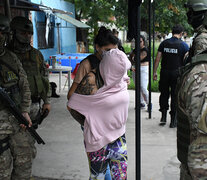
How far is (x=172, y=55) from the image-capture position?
5.98 metres

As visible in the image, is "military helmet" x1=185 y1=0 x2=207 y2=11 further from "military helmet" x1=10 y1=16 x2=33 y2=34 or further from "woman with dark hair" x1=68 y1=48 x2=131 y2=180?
"military helmet" x1=10 y1=16 x2=33 y2=34

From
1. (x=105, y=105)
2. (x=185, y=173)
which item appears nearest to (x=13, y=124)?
(x=105, y=105)

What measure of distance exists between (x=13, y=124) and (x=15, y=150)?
257mm

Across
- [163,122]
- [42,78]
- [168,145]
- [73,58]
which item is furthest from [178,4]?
[42,78]

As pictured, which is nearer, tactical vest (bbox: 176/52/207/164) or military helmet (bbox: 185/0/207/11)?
tactical vest (bbox: 176/52/207/164)

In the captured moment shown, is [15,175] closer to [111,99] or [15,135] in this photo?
[15,135]

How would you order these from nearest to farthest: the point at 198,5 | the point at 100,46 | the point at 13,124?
1. the point at 198,5
2. the point at 13,124
3. the point at 100,46

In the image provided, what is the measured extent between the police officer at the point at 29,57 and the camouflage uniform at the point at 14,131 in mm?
342

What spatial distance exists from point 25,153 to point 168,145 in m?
2.69

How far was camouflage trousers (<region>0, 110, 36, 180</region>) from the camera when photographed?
2924 mm

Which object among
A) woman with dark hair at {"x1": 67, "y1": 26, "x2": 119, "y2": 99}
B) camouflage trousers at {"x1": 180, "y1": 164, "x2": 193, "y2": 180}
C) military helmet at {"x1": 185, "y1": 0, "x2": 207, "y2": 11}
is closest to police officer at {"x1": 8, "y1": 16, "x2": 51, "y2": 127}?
woman with dark hair at {"x1": 67, "y1": 26, "x2": 119, "y2": 99}

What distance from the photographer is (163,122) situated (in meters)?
6.26

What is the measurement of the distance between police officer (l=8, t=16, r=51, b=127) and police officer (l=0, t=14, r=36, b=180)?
0.34 metres

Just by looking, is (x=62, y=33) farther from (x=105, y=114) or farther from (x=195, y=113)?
(x=195, y=113)
